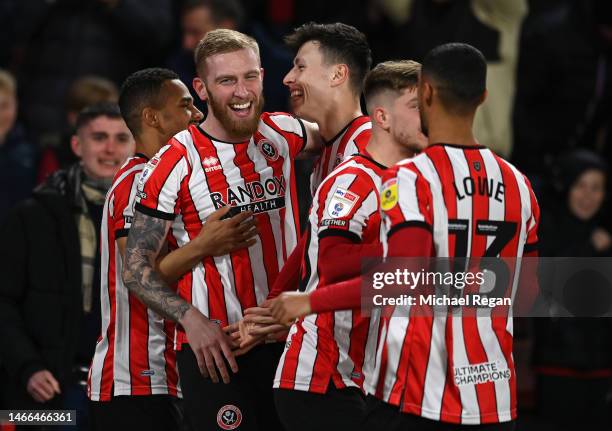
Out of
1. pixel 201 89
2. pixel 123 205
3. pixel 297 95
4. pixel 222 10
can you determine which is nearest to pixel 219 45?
pixel 201 89

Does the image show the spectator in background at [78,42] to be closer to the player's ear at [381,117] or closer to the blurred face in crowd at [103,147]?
the blurred face in crowd at [103,147]

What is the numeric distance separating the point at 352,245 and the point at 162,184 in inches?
36.7

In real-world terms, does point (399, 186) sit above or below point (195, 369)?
above

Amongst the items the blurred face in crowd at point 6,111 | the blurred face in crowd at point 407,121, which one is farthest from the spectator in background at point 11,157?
the blurred face in crowd at point 407,121

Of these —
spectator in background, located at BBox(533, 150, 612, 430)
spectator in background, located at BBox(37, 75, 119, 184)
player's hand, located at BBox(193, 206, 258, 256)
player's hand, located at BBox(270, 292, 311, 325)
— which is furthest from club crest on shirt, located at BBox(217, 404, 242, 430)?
spectator in background, located at BBox(533, 150, 612, 430)

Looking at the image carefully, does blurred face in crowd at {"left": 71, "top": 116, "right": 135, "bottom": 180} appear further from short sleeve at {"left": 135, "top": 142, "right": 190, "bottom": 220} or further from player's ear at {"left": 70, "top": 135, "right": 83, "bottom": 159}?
short sleeve at {"left": 135, "top": 142, "right": 190, "bottom": 220}

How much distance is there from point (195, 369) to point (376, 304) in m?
1.03

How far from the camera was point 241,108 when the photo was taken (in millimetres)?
5027

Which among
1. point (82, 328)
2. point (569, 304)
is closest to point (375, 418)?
point (82, 328)

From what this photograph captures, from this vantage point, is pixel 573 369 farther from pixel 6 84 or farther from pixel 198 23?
pixel 6 84

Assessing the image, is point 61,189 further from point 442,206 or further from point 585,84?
point 585,84

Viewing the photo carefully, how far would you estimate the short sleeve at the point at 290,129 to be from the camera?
5.27 meters

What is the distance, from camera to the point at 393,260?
157 inches

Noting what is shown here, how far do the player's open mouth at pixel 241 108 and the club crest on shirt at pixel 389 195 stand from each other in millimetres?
1141
